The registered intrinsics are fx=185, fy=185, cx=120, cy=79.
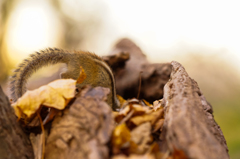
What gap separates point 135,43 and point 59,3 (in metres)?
1.03

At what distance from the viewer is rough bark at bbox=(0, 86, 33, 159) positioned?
1.63ft

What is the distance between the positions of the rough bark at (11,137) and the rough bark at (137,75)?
1222mm

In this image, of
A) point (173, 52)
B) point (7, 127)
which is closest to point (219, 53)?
point (173, 52)

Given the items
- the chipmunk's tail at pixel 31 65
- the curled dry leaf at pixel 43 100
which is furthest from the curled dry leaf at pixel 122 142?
the chipmunk's tail at pixel 31 65

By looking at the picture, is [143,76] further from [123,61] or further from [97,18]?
[97,18]

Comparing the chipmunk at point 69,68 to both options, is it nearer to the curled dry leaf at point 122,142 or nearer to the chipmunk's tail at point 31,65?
the chipmunk's tail at point 31,65

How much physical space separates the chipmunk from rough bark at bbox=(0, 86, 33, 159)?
53cm

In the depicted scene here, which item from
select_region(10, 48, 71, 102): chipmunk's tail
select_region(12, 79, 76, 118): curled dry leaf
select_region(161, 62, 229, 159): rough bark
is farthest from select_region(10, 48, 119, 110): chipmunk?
select_region(161, 62, 229, 159): rough bark

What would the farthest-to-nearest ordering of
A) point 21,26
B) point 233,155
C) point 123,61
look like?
point 21,26, point 123,61, point 233,155

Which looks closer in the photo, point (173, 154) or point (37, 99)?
point (173, 154)

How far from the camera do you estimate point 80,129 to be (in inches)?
19.3

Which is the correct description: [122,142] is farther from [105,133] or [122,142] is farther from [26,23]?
[26,23]

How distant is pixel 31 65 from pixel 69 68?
0.25 m

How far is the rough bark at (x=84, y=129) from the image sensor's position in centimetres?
44
